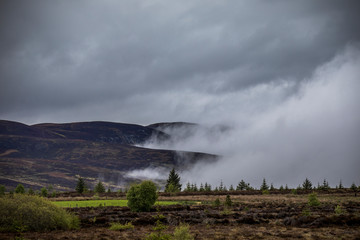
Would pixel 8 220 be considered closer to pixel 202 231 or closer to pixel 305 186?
pixel 202 231

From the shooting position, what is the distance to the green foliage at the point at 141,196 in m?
35.8

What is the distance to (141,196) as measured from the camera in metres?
35.9

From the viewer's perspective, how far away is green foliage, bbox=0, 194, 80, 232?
19.5 m

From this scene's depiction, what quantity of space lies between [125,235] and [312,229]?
1299 centimetres

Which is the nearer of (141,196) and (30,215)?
(30,215)

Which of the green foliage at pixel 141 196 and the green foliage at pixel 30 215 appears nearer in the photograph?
the green foliage at pixel 30 215

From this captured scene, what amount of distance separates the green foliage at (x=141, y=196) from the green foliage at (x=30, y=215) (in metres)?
14.1

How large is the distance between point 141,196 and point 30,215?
17.0m

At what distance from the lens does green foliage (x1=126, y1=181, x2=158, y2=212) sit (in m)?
35.8

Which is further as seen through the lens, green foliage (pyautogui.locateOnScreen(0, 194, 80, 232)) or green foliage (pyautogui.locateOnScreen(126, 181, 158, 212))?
green foliage (pyautogui.locateOnScreen(126, 181, 158, 212))

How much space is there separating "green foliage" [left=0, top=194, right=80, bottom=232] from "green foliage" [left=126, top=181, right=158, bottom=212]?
14.1 meters

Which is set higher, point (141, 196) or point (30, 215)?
point (30, 215)

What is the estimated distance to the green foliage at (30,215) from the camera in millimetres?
19531

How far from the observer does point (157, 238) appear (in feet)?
46.5
